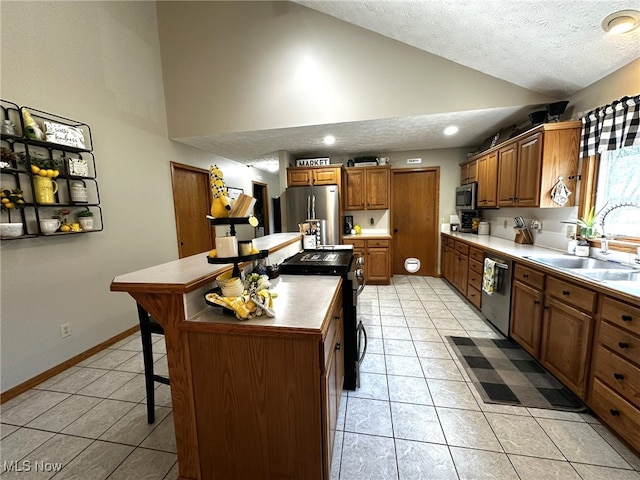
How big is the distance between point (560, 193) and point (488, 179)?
3.67ft

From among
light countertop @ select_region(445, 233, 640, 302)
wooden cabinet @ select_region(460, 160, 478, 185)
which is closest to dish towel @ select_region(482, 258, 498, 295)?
light countertop @ select_region(445, 233, 640, 302)

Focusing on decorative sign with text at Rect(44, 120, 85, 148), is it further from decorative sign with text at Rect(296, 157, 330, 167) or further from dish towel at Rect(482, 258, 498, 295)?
dish towel at Rect(482, 258, 498, 295)

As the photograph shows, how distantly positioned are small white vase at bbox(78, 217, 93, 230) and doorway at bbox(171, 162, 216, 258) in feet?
4.09

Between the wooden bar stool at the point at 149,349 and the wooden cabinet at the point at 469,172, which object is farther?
the wooden cabinet at the point at 469,172

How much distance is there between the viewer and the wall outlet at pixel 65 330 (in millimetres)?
2287

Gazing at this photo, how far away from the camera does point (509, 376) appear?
208 cm

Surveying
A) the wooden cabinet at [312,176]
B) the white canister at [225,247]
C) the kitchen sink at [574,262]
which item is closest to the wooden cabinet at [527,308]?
the kitchen sink at [574,262]

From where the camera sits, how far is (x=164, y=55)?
3.38m

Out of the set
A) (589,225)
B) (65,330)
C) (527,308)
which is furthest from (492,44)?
(65,330)

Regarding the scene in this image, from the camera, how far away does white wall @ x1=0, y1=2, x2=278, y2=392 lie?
6.57 ft

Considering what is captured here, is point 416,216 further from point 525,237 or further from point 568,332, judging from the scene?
point 568,332

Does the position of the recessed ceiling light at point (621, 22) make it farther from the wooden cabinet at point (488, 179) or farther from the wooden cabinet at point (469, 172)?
the wooden cabinet at point (469, 172)

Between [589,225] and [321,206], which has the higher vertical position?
[321,206]

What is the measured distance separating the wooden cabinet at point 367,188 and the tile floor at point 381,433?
9.09ft
